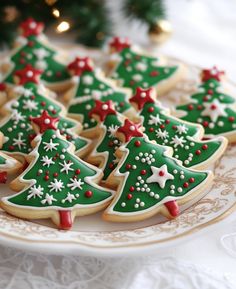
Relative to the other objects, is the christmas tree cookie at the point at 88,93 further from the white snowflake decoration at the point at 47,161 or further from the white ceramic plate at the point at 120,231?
the white ceramic plate at the point at 120,231

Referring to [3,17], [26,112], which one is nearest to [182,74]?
[26,112]

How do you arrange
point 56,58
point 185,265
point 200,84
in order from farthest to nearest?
point 56,58
point 200,84
point 185,265

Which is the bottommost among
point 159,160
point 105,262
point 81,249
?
point 105,262

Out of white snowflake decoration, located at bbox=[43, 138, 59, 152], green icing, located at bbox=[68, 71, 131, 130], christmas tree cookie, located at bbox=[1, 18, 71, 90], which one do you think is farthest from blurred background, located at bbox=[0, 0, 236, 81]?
white snowflake decoration, located at bbox=[43, 138, 59, 152]

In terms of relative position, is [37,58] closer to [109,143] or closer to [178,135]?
[109,143]

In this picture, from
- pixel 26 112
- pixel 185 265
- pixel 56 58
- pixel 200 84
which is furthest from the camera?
pixel 56 58

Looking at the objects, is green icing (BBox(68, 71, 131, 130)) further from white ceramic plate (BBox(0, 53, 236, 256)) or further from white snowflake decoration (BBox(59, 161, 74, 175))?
white ceramic plate (BBox(0, 53, 236, 256))

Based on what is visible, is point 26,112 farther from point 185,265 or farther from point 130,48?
point 185,265
